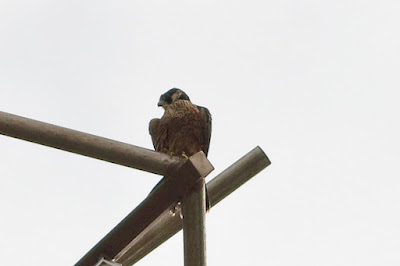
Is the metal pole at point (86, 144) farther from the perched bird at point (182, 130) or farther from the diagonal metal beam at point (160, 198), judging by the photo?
the perched bird at point (182, 130)

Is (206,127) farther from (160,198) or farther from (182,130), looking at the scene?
(160,198)

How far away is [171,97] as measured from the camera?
5.01 m

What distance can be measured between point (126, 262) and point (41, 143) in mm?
553

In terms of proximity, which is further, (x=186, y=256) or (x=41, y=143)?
(x=41, y=143)

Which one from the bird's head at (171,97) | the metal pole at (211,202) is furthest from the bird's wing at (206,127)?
the metal pole at (211,202)

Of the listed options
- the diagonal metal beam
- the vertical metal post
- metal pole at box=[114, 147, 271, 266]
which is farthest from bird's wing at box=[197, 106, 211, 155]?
the vertical metal post

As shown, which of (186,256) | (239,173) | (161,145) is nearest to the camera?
(186,256)

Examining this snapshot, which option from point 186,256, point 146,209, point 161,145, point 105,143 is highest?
point 161,145

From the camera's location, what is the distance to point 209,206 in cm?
255

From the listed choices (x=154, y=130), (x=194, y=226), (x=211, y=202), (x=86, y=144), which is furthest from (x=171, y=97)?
(x=194, y=226)

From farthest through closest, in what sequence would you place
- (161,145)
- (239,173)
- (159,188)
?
(161,145), (239,173), (159,188)

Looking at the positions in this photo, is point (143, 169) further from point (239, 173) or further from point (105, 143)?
point (239, 173)

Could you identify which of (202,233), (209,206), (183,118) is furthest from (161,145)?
(202,233)

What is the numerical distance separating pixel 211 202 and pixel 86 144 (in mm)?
520
